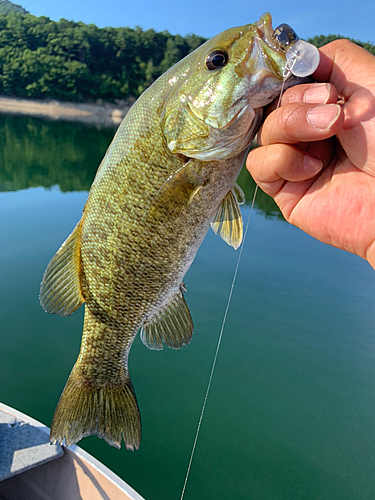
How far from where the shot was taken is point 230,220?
1905 mm

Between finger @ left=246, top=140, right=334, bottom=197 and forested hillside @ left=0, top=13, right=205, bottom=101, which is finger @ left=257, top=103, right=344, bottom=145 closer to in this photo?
finger @ left=246, top=140, right=334, bottom=197

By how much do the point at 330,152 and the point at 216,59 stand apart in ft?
2.19

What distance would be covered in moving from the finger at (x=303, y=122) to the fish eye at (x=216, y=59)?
28 cm

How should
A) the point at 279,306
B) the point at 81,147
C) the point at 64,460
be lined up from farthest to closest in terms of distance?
the point at 81,147, the point at 279,306, the point at 64,460

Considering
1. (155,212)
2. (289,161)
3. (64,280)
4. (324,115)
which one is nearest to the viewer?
(324,115)

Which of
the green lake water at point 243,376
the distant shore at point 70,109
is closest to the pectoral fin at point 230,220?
the green lake water at point 243,376

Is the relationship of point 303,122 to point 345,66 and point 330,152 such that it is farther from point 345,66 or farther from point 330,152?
point 330,152

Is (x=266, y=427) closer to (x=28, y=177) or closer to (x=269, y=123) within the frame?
(x=269, y=123)

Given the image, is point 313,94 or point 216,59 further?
point 216,59

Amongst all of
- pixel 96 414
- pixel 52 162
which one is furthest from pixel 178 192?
pixel 52 162

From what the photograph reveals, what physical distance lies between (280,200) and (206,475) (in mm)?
3895

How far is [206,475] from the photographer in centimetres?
449

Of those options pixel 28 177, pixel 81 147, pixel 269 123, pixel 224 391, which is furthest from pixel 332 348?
pixel 81 147

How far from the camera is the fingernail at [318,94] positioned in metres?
1.32
